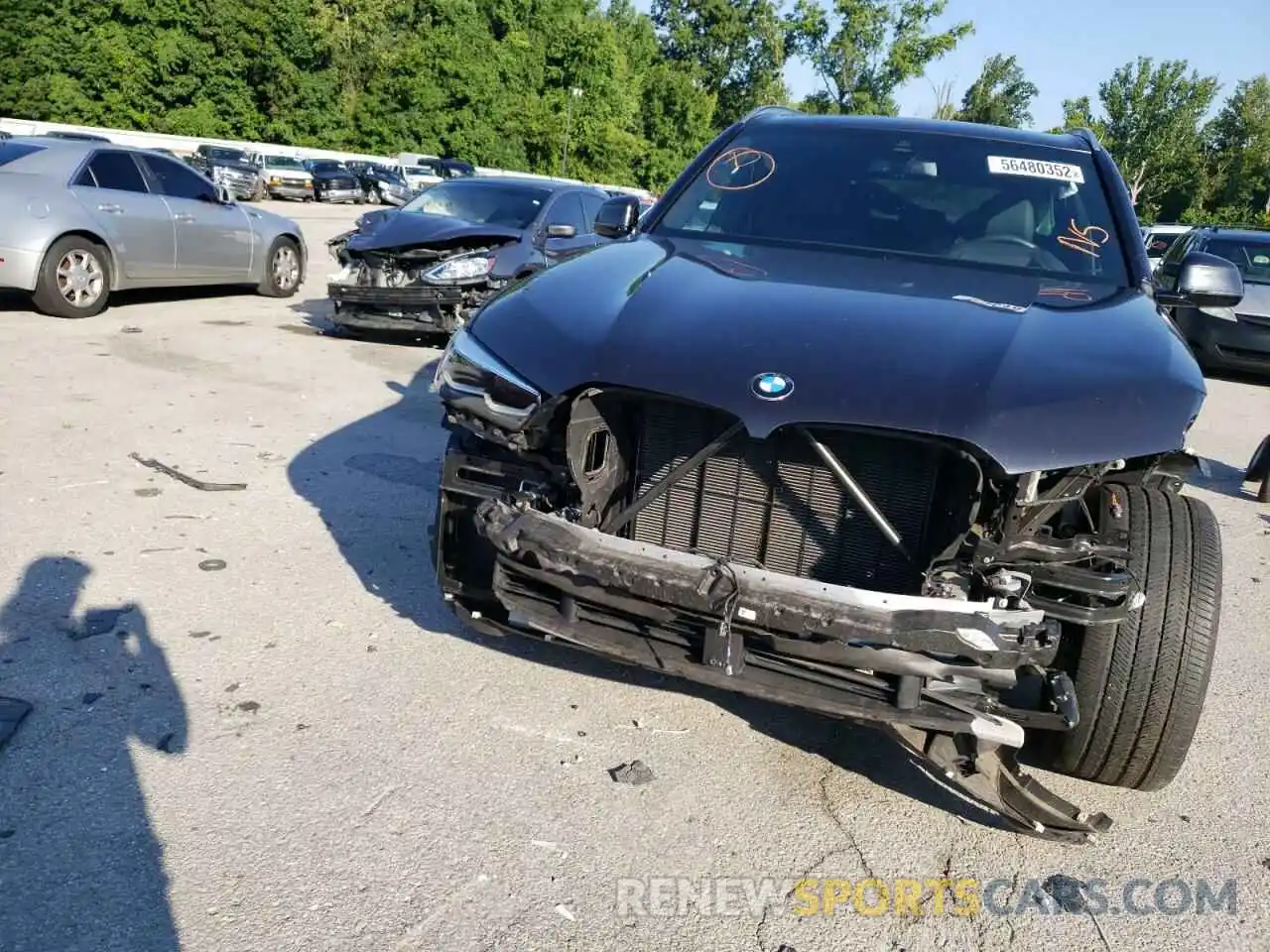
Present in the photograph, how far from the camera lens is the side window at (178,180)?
1015 cm

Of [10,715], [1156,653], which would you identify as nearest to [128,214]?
[10,715]

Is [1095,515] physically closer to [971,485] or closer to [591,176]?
[971,485]

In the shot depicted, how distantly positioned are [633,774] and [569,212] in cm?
827

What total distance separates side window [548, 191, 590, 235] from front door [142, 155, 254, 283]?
3.58 metres

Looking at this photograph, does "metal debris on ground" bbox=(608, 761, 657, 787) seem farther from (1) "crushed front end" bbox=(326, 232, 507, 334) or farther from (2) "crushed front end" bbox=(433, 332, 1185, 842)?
(1) "crushed front end" bbox=(326, 232, 507, 334)

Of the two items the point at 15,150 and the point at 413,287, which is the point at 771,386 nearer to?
the point at 413,287

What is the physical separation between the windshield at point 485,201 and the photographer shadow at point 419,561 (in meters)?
3.37

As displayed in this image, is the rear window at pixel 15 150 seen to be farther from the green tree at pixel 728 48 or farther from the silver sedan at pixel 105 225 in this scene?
the green tree at pixel 728 48

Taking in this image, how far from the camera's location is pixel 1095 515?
2.88 m

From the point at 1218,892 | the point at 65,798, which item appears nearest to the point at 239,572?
the point at 65,798

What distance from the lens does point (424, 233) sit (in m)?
9.37

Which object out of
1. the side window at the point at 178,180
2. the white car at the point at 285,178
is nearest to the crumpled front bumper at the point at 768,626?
the side window at the point at 178,180

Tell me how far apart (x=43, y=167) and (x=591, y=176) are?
2087 inches

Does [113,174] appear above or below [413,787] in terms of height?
above
